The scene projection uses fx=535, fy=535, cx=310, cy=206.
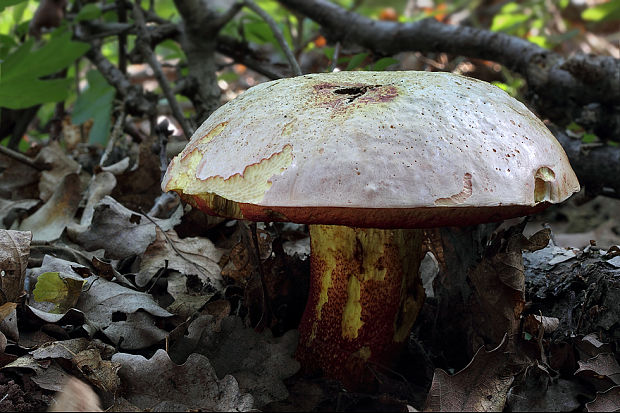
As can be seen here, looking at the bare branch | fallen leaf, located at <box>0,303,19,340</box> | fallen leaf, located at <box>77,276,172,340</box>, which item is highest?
the bare branch

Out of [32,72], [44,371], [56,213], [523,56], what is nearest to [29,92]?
[32,72]

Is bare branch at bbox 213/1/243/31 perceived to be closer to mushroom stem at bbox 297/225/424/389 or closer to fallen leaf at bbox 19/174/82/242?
fallen leaf at bbox 19/174/82/242

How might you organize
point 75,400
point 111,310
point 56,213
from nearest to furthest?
point 75,400, point 111,310, point 56,213

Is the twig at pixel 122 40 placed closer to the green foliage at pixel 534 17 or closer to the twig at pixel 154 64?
the twig at pixel 154 64

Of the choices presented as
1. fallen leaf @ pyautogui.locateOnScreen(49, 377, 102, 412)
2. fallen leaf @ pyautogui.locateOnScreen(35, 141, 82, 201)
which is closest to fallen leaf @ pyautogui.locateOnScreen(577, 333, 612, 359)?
fallen leaf @ pyautogui.locateOnScreen(49, 377, 102, 412)

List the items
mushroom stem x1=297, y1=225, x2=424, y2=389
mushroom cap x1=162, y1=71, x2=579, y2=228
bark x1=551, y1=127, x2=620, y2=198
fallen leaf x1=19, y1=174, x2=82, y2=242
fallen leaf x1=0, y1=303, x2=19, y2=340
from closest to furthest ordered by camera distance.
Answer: mushroom cap x1=162, y1=71, x2=579, y2=228 < fallen leaf x1=0, y1=303, x2=19, y2=340 < mushroom stem x1=297, y1=225, x2=424, y2=389 < fallen leaf x1=19, y1=174, x2=82, y2=242 < bark x1=551, y1=127, x2=620, y2=198

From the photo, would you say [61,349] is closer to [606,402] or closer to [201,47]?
[606,402]

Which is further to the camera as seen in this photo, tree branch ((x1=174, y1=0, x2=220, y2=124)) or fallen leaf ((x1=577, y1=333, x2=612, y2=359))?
tree branch ((x1=174, y1=0, x2=220, y2=124))

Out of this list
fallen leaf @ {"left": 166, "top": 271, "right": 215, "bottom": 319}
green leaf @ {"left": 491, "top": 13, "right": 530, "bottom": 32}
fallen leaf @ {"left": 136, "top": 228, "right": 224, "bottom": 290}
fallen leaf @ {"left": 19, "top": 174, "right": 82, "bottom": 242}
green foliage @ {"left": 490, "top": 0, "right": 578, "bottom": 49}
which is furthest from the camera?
green foliage @ {"left": 490, "top": 0, "right": 578, "bottom": 49}
